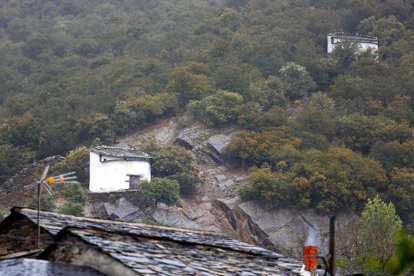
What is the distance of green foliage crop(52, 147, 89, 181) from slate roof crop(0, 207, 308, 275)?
97.3 feet

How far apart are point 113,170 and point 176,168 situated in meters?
3.48

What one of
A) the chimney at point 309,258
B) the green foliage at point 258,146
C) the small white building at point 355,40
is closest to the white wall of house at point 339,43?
the small white building at point 355,40

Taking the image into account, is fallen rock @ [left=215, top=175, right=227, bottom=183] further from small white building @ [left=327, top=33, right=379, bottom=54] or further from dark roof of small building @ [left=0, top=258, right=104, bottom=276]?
dark roof of small building @ [left=0, top=258, right=104, bottom=276]

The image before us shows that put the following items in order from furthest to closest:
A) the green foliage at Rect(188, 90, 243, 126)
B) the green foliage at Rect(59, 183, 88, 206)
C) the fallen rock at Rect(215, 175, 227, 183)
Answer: the green foliage at Rect(188, 90, 243, 126), the fallen rock at Rect(215, 175, 227, 183), the green foliage at Rect(59, 183, 88, 206)

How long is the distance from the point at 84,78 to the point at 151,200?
66.5 feet

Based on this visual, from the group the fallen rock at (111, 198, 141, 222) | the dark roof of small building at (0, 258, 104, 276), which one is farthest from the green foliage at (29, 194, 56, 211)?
the dark roof of small building at (0, 258, 104, 276)

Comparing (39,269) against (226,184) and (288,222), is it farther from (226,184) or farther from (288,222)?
(226,184)

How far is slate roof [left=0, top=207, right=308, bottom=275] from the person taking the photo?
24.8 feet

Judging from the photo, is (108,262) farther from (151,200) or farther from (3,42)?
(3,42)

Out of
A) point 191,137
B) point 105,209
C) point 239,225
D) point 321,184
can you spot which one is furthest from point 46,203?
point 321,184

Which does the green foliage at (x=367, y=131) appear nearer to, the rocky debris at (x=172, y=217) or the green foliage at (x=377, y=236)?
the green foliage at (x=377, y=236)

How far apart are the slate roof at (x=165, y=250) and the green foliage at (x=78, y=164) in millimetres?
29650

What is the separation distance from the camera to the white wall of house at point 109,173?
38.2m

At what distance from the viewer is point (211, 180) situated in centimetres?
4106
